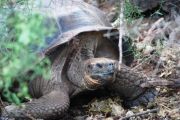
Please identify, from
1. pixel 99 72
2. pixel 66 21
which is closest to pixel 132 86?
pixel 99 72

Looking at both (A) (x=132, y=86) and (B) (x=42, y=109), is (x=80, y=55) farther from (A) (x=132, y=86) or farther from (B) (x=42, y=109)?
(B) (x=42, y=109)

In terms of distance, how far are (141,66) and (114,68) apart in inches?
39.1

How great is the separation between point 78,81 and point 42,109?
697mm

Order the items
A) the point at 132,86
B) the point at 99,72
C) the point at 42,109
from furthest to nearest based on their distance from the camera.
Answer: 1. the point at 132,86
2. the point at 99,72
3. the point at 42,109

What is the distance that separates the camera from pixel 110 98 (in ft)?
15.1

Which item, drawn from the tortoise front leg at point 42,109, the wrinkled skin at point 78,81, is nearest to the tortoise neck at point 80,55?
the wrinkled skin at point 78,81

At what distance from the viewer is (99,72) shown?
433 centimetres

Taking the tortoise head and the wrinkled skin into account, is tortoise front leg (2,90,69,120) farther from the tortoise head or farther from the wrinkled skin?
the tortoise head

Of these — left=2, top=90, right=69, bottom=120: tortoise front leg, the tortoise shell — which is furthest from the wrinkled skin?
the tortoise shell

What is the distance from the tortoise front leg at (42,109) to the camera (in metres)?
3.99

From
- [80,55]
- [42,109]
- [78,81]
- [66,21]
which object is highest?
[66,21]

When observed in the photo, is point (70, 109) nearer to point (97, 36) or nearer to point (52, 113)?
point (52, 113)

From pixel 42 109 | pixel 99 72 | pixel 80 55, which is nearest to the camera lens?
pixel 42 109

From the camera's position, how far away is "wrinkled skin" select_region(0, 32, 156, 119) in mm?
4098
